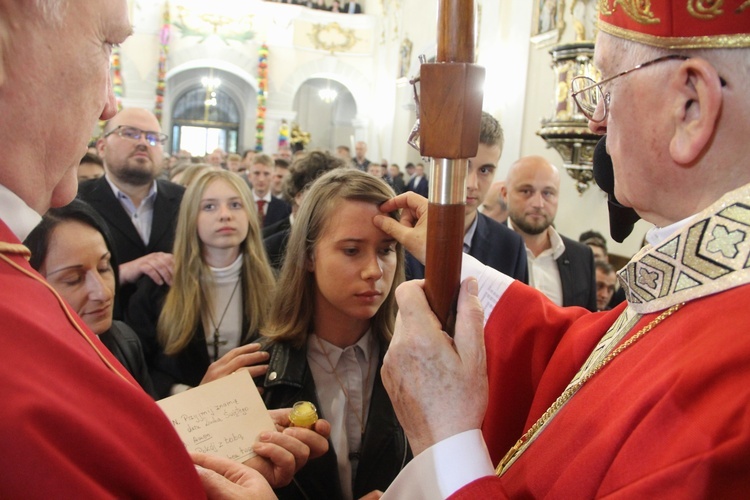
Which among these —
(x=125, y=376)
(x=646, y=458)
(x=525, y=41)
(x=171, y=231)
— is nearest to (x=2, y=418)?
(x=125, y=376)

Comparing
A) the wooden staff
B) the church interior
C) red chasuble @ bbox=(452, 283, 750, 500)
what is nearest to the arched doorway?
the church interior

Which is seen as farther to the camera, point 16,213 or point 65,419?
point 16,213

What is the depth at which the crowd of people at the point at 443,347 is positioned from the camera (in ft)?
2.43

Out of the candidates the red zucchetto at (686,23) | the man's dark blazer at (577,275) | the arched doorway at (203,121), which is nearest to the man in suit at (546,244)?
the man's dark blazer at (577,275)

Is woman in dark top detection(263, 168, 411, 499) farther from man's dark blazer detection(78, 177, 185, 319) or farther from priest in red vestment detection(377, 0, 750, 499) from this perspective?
man's dark blazer detection(78, 177, 185, 319)

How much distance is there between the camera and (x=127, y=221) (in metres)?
3.29

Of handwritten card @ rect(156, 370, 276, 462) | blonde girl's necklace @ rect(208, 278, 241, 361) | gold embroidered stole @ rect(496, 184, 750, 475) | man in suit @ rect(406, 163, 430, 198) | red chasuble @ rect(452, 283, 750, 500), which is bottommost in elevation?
blonde girl's necklace @ rect(208, 278, 241, 361)

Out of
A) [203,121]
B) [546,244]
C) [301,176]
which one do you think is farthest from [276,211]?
[203,121]

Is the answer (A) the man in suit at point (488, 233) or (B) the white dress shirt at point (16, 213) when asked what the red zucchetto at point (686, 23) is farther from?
(A) the man in suit at point (488, 233)

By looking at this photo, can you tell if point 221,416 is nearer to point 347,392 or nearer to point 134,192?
point 347,392

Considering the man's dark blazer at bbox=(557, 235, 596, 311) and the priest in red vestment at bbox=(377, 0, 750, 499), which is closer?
the priest in red vestment at bbox=(377, 0, 750, 499)

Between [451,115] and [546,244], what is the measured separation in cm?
255

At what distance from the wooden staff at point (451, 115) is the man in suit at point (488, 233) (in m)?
1.84

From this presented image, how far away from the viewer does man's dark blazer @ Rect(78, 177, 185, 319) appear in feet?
10.6
